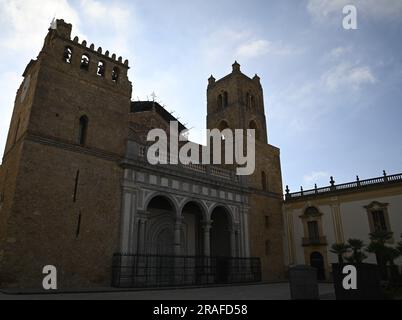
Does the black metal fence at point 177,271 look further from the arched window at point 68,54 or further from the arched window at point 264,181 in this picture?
the arched window at point 68,54

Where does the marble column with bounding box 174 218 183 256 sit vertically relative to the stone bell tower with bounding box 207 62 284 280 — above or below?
below

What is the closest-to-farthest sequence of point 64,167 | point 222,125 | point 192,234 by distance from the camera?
point 64,167
point 192,234
point 222,125

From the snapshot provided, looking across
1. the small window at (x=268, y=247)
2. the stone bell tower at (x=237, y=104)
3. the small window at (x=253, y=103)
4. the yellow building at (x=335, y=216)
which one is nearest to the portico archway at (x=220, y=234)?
the small window at (x=268, y=247)

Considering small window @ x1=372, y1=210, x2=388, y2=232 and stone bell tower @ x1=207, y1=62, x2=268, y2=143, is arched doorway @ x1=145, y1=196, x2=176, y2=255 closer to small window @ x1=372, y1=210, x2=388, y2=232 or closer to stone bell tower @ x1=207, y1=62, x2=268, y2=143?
stone bell tower @ x1=207, y1=62, x2=268, y2=143

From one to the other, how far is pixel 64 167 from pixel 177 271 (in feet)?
27.0

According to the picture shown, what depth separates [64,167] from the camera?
50.6 feet

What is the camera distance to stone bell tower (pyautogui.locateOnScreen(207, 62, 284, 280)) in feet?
78.5

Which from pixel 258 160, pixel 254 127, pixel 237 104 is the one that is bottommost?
pixel 258 160

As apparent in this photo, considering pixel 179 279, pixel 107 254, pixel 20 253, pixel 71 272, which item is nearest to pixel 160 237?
pixel 179 279

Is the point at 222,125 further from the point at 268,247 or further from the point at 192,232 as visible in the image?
the point at 268,247

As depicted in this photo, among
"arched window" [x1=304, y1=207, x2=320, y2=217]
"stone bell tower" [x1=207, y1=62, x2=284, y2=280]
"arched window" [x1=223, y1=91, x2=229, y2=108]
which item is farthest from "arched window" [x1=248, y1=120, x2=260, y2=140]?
"arched window" [x1=304, y1=207, x2=320, y2=217]

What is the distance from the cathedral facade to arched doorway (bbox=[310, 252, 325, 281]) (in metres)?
2.49

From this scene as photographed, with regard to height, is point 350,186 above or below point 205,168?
below

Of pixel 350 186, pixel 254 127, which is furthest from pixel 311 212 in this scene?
pixel 254 127
